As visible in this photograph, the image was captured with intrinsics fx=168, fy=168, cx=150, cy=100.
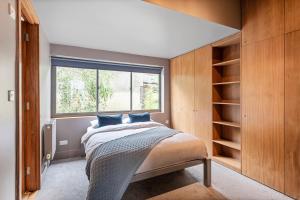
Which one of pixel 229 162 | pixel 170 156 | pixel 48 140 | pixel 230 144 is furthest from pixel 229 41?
pixel 48 140

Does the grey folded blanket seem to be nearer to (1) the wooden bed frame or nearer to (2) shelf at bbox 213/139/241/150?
(1) the wooden bed frame

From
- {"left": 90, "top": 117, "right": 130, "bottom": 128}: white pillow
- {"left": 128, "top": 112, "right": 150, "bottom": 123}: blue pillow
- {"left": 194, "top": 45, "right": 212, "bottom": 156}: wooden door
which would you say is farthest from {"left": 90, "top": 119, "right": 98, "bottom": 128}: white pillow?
{"left": 194, "top": 45, "right": 212, "bottom": 156}: wooden door

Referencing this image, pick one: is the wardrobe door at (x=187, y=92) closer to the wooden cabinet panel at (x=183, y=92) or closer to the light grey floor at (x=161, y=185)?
the wooden cabinet panel at (x=183, y=92)

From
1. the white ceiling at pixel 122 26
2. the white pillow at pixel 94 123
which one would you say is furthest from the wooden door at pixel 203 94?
the white pillow at pixel 94 123

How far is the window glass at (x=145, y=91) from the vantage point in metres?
4.46

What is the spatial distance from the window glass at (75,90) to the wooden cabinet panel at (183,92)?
81.3 inches

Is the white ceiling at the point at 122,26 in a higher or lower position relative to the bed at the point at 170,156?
higher

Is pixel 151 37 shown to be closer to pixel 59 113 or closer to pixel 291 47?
pixel 291 47

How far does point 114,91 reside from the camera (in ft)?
13.7

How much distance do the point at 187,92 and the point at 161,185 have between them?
2321 mm

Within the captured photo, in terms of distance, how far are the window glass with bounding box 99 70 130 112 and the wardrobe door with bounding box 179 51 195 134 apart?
1.41 metres

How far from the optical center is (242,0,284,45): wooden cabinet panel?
7.21ft

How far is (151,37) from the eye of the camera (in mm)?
3131

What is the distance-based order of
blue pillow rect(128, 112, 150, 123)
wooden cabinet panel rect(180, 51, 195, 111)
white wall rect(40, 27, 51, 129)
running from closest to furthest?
1. white wall rect(40, 27, 51, 129)
2. blue pillow rect(128, 112, 150, 123)
3. wooden cabinet panel rect(180, 51, 195, 111)
